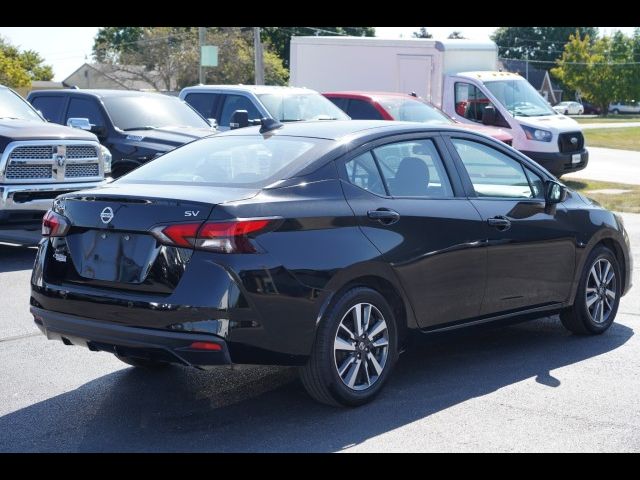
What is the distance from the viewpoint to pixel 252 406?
6086 millimetres

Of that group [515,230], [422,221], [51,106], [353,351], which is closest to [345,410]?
[353,351]

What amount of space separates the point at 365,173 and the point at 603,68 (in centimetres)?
8389

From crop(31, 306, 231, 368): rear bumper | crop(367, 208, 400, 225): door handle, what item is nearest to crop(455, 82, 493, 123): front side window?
crop(367, 208, 400, 225): door handle

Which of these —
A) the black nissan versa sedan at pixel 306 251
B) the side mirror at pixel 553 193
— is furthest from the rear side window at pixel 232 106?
the black nissan versa sedan at pixel 306 251

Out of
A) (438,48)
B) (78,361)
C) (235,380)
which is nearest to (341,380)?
(235,380)

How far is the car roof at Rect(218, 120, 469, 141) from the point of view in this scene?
6.51 meters

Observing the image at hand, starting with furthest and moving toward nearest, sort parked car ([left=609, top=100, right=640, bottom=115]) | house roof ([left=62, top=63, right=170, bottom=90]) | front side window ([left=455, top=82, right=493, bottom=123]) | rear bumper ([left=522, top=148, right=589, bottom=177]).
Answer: parked car ([left=609, top=100, right=640, bottom=115]) → house roof ([left=62, top=63, right=170, bottom=90]) → front side window ([left=455, top=82, right=493, bottom=123]) → rear bumper ([left=522, top=148, right=589, bottom=177])

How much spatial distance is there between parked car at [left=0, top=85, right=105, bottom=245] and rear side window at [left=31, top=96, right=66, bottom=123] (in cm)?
320

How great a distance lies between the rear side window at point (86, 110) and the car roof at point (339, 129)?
831 cm

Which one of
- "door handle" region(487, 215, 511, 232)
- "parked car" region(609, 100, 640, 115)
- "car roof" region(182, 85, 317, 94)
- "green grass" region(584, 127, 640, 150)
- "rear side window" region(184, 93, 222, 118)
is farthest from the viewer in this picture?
"parked car" region(609, 100, 640, 115)

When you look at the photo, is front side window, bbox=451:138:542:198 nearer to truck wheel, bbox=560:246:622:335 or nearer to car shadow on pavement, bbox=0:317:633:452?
truck wheel, bbox=560:246:622:335

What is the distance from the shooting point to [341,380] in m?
5.88
